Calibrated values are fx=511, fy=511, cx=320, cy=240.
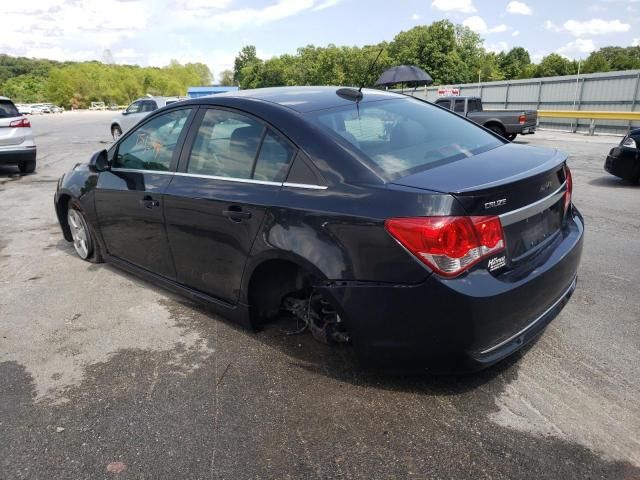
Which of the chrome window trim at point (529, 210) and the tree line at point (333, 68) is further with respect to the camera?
the tree line at point (333, 68)

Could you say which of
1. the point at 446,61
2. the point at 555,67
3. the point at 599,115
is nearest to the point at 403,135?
the point at 599,115

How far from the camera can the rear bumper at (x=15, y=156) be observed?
35.5 ft

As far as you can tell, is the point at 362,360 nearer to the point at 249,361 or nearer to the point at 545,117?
the point at 249,361

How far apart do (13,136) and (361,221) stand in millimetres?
11035

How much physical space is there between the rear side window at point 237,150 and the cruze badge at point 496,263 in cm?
123

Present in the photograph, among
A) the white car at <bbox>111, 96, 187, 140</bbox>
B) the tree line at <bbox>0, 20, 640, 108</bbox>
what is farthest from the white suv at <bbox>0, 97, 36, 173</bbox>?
the tree line at <bbox>0, 20, 640, 108</bbox>

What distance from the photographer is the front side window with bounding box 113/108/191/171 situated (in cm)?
375

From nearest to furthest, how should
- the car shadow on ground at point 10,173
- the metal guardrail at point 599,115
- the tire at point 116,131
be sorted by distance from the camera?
the car shadow on ground at point 10,173 → the metal guardrail at point 599,115 → the tire at point 116,131

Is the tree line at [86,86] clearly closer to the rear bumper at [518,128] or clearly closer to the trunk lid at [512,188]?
the rear bumper at [518,128]

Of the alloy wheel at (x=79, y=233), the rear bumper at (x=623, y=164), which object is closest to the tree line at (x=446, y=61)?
the rear bumper at (x=623, y=164)

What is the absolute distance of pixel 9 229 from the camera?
669 cm

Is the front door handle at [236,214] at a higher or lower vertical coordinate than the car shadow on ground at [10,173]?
higher

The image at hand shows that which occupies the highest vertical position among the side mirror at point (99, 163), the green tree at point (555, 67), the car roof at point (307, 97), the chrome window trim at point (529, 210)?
the car roof at point (307, 97)

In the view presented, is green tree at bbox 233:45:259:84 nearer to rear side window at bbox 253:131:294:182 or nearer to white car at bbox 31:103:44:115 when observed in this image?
white car at bbox 31:103:44:115
